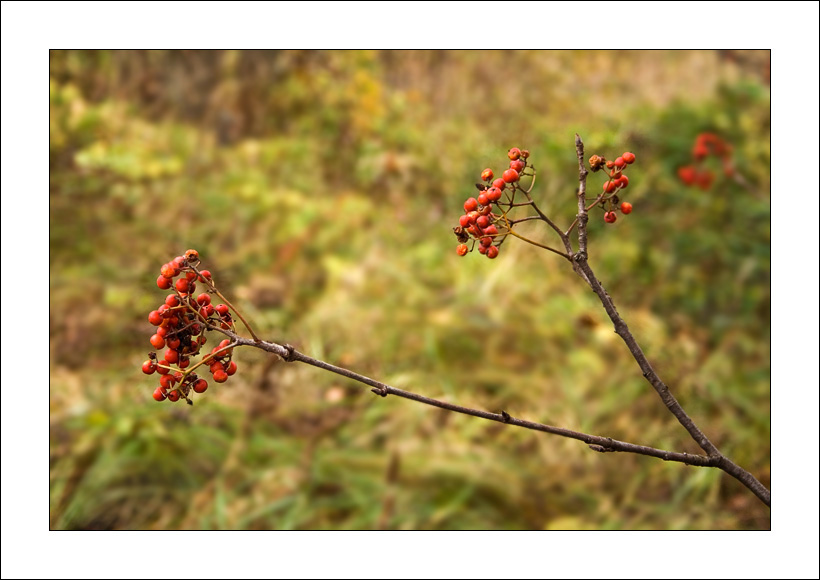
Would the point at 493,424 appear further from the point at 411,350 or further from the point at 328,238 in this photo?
the point at 328,238

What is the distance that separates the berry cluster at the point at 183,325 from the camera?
76 cm

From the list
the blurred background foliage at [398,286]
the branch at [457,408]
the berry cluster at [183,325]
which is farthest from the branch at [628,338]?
the blurred background foliage at [398,286]

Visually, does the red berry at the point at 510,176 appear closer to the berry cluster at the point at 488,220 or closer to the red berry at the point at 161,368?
the berry cluster at the point at 488,220

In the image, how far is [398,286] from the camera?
348 cm

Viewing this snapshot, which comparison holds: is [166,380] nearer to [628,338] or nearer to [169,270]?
[169,270]

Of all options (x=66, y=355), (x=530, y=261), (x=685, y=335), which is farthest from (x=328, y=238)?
(x=685, y=335)

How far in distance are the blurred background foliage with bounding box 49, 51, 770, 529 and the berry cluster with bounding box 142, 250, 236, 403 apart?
983 mm

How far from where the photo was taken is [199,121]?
4719 millimetres

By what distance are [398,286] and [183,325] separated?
2.71m

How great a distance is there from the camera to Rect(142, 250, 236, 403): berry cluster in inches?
30.0

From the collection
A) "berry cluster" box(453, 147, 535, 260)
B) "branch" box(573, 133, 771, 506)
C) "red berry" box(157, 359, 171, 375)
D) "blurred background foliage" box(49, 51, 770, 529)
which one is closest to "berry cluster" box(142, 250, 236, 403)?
"red berry" box(157, 359, 171, 375)

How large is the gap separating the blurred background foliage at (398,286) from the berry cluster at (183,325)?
3.22ft

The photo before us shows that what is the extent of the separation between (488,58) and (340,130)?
126 cm

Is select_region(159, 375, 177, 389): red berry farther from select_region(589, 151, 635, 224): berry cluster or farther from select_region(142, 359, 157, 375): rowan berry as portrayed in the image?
select_region(589, 151, 635, 224): berry cluster
